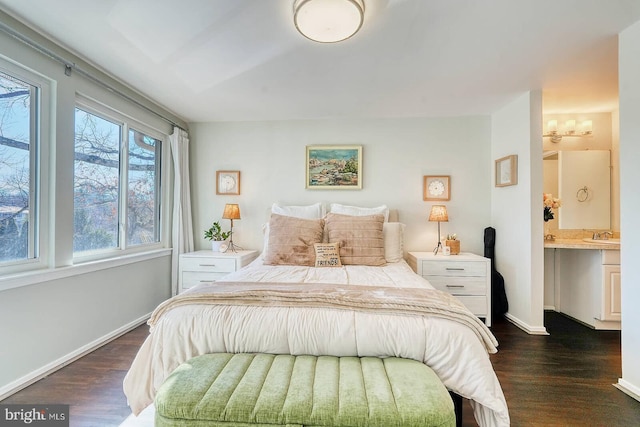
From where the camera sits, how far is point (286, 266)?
2621 mm

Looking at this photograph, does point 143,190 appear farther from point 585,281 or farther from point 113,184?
point 585,281

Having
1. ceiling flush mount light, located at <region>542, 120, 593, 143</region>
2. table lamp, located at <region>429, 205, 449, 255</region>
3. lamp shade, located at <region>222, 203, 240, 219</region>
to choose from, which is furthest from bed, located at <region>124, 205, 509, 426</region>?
ceiling flush mount light, located at <region>542, 120, 593, 143</region>

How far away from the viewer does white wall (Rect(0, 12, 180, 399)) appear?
73.1 inches

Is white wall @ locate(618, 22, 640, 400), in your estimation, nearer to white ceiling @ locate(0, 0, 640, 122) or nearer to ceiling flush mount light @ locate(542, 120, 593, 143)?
white ceiling @ locate(0, 0, 640, 122)

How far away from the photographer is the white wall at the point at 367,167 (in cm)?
355

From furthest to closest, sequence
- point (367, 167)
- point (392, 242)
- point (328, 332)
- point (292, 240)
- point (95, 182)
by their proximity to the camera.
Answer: point (367, 167), point (392, 242), point (292, 240), point (95, 182), point (328, 332)

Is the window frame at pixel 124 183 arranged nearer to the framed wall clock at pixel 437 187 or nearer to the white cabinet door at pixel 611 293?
the framed wall clock at pixel 437 187

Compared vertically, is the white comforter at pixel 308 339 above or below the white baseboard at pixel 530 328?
above

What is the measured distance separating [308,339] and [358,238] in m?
1.45

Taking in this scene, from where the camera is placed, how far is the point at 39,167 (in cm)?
208

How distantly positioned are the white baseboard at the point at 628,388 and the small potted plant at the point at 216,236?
362cm

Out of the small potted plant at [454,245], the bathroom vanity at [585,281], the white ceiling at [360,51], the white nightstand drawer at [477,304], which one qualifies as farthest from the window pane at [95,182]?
the bathroom vanity at [585,281]

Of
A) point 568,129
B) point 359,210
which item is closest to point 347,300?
point 359,210

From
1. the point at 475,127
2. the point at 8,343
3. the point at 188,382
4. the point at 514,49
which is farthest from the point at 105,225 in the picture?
the point at 475,127
